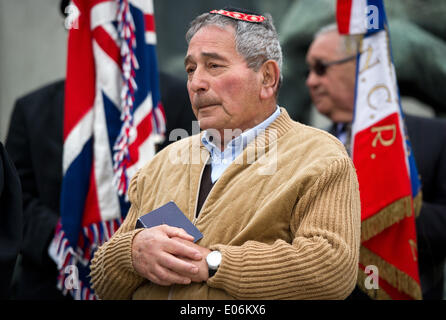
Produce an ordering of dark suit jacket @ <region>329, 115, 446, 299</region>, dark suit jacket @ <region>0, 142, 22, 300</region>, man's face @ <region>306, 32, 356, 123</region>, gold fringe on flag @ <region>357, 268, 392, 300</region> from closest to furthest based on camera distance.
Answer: dark suit jacket @ <region>0, 142, 22, 300</region>
gold fringe on flag @ <region>357, 268, 392, 300</region>
dark suit jacket @ <region>329, 115, 446, 299</region>
man's face @ <region>306, 32, 356, 123</region>

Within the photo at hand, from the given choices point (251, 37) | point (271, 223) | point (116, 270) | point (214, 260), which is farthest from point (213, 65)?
point (116, 270)

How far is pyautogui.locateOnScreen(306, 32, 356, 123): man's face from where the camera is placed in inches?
153

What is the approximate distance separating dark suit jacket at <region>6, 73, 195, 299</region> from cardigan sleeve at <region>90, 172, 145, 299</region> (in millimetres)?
1146

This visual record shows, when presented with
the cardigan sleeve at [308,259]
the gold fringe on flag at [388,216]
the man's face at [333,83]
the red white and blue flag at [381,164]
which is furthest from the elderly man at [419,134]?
the cardigan sleeve at [308,259]

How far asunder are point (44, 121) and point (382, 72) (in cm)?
205

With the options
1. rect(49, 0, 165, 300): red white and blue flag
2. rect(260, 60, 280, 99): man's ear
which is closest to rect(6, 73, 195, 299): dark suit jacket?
rect(49, 0, 165, 300): red white and blue flag

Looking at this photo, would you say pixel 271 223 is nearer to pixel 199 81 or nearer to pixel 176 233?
pixel 176 233

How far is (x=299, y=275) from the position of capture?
1.95 meters

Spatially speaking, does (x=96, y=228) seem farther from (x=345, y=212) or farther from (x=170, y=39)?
(x=170, y=39)

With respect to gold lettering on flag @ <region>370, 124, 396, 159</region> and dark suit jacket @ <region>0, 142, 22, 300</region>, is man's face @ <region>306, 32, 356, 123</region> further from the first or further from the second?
dark suit jacket @ <region>0, 142, 22, 300</region>

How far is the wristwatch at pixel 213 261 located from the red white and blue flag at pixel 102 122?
1136mm

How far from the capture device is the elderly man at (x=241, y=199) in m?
1.97

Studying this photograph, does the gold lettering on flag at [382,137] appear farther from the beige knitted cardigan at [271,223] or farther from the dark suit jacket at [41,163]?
the dark suit jacket at [41,163]
